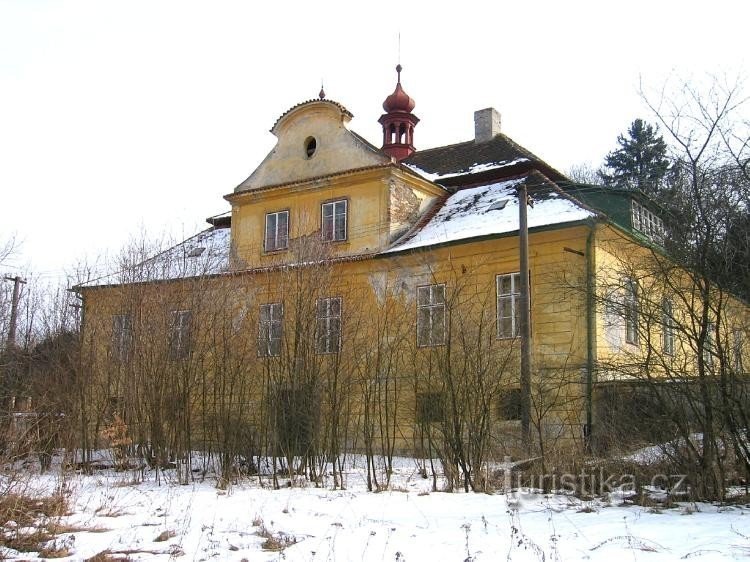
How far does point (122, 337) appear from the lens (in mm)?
15625

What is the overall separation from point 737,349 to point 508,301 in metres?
8.70

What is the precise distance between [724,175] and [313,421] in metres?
7.64

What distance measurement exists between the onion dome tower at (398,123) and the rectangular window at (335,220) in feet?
18.1

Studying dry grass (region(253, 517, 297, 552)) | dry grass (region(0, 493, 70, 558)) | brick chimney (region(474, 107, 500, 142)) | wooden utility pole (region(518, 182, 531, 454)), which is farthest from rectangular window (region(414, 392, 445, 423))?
brick chimney (region(474, 107, 500, 142))

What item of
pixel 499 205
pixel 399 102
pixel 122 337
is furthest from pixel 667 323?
pixel 399 102

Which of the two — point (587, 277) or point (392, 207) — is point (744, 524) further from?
point (392, 207)

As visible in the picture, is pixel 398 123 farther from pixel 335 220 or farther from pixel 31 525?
pixel 31 525

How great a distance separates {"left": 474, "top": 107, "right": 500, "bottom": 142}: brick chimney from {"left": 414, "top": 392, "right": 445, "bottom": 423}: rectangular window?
46.9 feet

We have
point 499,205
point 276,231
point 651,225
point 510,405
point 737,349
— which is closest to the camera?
point 737,349

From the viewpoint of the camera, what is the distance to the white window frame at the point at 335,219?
22.2 m

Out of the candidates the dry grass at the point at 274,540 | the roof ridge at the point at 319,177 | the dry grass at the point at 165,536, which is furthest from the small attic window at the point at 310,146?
the dry grass at the point at 165,536

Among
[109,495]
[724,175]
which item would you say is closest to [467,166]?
[724,175]

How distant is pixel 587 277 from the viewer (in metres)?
12.4

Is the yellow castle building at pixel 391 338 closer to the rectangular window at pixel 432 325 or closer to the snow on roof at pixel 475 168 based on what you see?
the rectangular window at pixel 432 325
